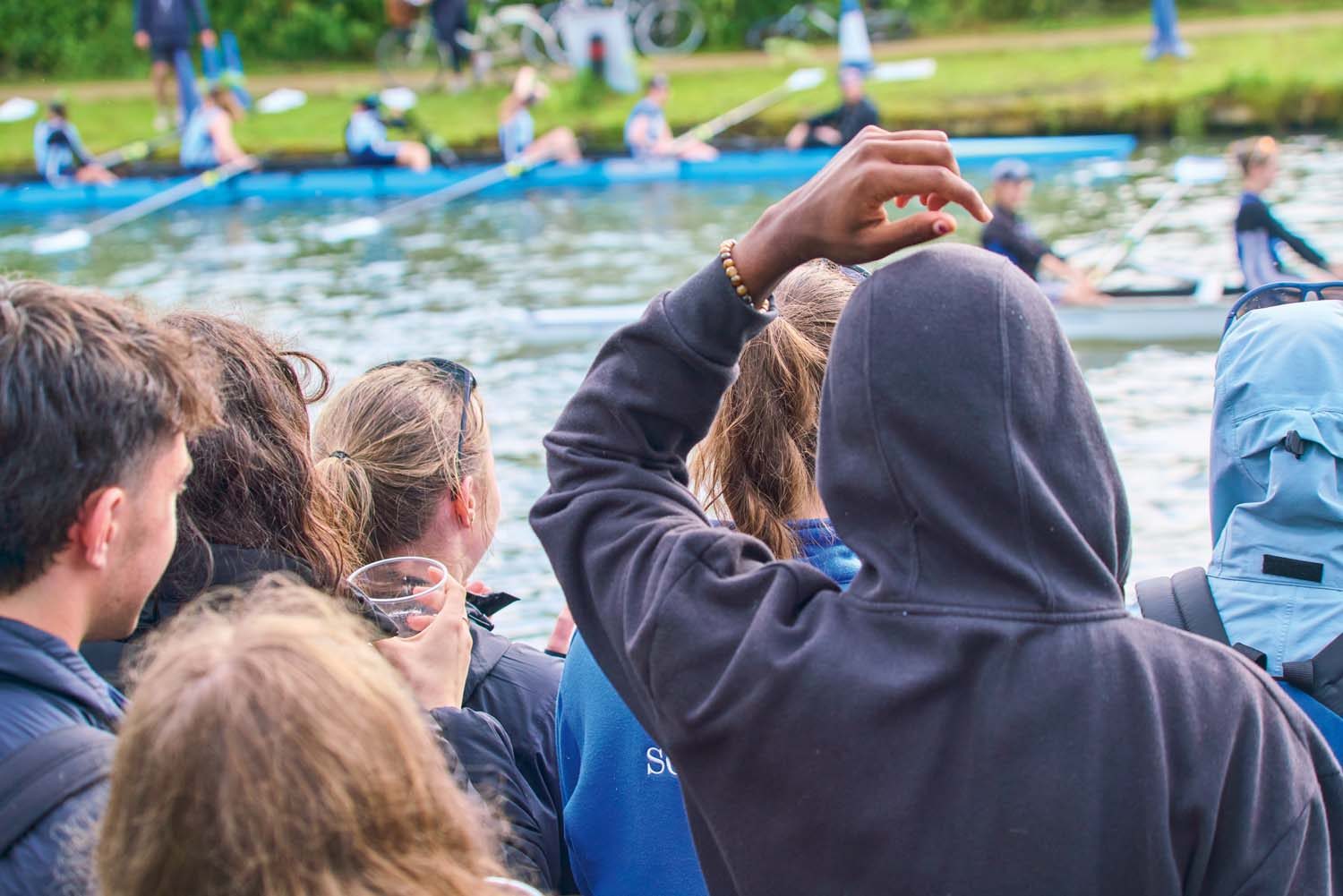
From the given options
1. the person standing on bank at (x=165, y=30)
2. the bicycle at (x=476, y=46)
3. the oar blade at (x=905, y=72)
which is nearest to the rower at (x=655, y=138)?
the oar blade at (x=905, y=72)

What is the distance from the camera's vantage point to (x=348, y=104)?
17.5 metres

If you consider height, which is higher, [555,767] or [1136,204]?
[555,767]

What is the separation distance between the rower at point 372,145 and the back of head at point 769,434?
1237 cm

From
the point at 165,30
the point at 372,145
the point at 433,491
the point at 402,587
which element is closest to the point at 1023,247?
the point at 433,491

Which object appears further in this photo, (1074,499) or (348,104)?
(348,104)

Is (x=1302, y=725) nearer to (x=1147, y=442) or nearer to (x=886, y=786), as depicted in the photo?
(x=886, y=786)

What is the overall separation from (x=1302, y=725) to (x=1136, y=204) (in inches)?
417

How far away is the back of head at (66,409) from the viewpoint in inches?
47.1

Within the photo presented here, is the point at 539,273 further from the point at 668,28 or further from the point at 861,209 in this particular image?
the point at 668,28

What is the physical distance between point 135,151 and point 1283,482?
14.4 metres

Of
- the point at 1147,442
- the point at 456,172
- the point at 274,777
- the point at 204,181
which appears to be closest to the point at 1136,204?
the point at 1147,442

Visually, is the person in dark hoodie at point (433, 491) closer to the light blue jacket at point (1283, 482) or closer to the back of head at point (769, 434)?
the back of head at point (769, 434)

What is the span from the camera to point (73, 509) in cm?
121

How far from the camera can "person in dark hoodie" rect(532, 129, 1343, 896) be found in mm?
A: 942
